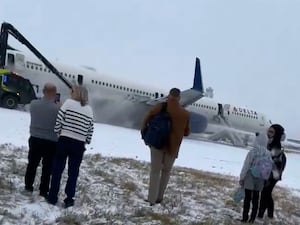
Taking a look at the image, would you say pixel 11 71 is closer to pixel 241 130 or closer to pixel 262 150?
pixel 241 130

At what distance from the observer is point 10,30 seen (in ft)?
103

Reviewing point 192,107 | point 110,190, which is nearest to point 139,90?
point 192,107

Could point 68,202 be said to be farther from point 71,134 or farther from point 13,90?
point 13,90

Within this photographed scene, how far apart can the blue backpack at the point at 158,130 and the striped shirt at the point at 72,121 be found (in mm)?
Result: 1194

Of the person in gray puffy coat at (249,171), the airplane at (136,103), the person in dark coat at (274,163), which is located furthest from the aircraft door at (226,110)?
the person in gray puffy coat at (249,171)

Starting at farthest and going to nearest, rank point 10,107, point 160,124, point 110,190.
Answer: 1. point 10,107
2. point 110,190
3. point 160,124

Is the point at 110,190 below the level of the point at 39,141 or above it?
below

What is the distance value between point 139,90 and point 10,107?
10458 millimetres

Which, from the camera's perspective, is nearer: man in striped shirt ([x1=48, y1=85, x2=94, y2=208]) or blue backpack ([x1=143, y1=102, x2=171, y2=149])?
man in striped shirt ([x1=48, y1=85, x2=94, y2=208])

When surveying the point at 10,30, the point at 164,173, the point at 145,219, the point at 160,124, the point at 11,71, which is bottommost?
the point at 145,219

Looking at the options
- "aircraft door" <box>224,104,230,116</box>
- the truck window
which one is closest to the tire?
the truck window

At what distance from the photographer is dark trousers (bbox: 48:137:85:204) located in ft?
23.2

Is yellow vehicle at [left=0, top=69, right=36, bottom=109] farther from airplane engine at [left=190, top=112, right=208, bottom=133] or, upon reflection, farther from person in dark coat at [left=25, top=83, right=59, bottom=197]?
person in dark coat at [left=25, top=83, right=59, bottom=197]

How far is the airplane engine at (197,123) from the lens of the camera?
3775 centimetres
